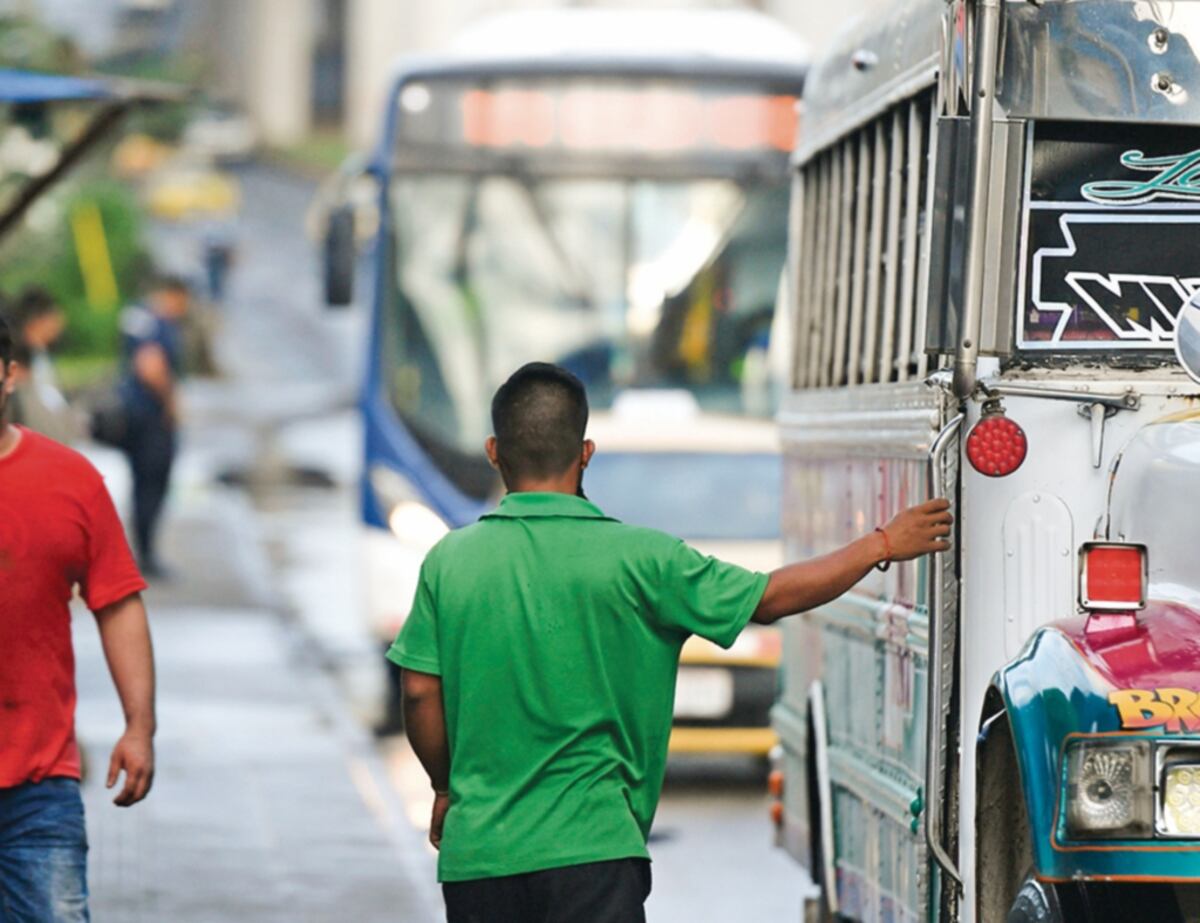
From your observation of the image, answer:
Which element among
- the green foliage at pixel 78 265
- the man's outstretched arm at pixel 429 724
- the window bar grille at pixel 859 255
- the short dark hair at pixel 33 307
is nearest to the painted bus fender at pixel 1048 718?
the man's outstretched arm at pixel 429 724

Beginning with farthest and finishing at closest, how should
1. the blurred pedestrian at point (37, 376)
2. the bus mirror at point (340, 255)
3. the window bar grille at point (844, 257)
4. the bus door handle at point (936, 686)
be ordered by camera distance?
the bus mirror at point (340, 255) < the blurred pedestrian at point (37, 376) < the window bar grille at point (844, 257) < the bus door handle at point (936, 686)

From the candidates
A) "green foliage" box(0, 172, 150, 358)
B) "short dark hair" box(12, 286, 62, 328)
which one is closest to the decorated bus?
"short dark hair" box(12, 286, 62, 328)

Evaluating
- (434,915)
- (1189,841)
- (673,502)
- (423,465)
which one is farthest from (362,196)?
(1189,841)

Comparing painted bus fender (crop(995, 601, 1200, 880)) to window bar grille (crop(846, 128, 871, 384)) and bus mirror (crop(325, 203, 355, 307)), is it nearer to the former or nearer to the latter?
window bar grille (crop(846, 128, 871, 384))

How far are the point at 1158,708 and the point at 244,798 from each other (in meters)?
7.86

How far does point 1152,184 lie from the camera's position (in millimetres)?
5949

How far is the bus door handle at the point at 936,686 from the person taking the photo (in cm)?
561

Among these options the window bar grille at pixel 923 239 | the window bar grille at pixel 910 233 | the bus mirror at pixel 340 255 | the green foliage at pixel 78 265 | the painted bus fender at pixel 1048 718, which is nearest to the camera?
the painted bus fender at pixel 1048 718

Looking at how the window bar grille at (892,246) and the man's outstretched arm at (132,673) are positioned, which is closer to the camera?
the man's outstretched arm at (132,673)

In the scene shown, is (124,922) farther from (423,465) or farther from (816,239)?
(423,465)

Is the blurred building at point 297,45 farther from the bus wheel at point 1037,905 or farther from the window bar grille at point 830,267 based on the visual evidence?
the bus wheel at point 1037,905

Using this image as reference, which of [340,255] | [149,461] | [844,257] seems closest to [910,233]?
[844,257]

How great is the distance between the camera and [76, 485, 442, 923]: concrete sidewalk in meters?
9.91

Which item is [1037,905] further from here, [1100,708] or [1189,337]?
[1189,337]
